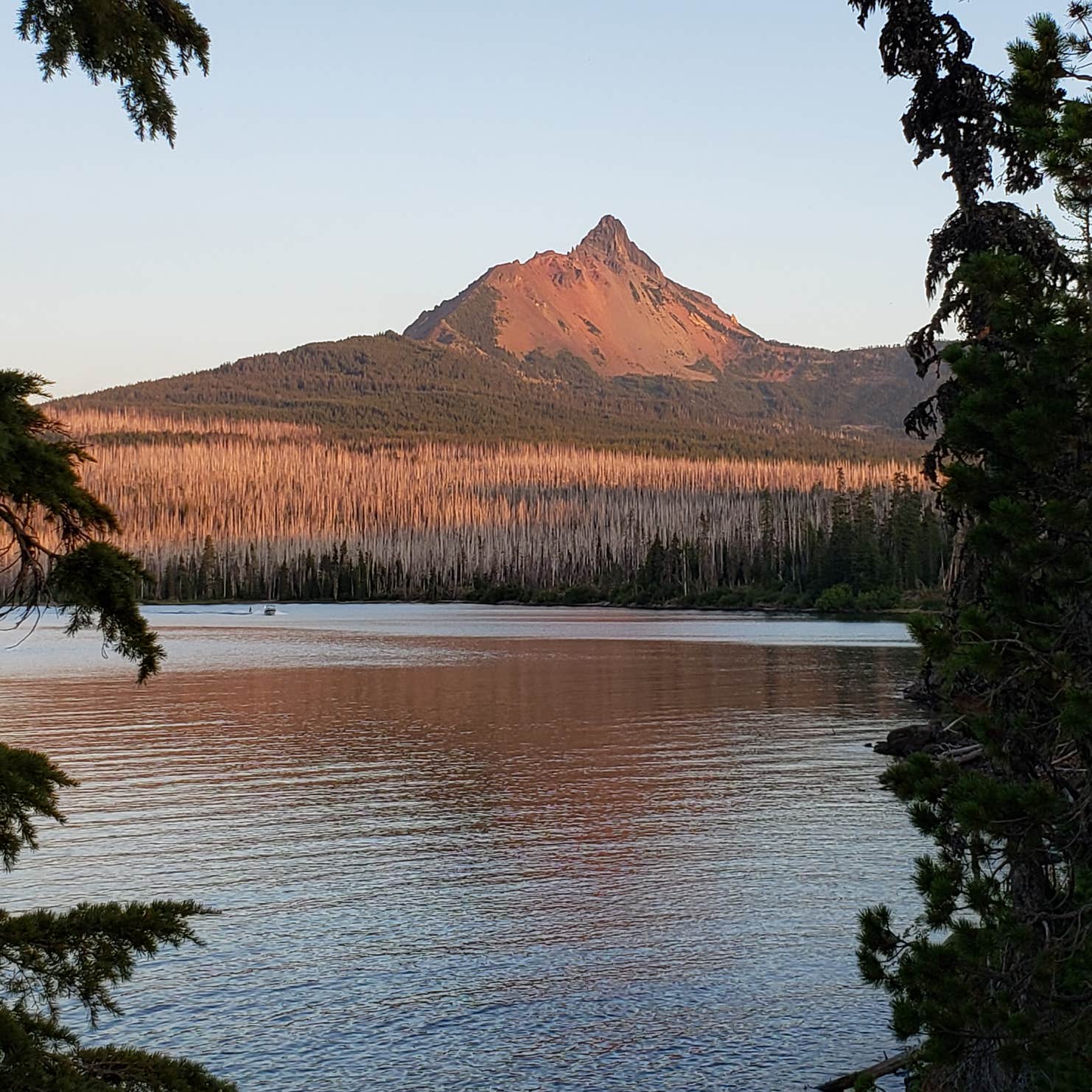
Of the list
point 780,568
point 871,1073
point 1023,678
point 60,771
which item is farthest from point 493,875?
point 780,568

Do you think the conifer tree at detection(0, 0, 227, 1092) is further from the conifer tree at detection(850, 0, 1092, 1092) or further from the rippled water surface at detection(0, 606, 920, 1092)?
the rippled water surface at detection(0, 606, 920, 1092)

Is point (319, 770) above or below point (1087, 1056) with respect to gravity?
below

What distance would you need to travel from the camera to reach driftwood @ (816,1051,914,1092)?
32.8ft

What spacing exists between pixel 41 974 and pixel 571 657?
65.7 m

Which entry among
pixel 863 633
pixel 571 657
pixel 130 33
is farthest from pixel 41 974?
pixel 863 633

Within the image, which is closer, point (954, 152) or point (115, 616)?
point (115, 616)

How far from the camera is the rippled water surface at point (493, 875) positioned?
12.9 metres

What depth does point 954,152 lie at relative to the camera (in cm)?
Answer: 1691

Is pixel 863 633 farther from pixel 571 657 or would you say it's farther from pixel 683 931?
pixel 683 931

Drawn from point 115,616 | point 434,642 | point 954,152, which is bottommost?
point 434,642

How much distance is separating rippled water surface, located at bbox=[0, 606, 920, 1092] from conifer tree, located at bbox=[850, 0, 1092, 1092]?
4.27 meters

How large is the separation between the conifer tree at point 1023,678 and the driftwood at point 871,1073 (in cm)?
100

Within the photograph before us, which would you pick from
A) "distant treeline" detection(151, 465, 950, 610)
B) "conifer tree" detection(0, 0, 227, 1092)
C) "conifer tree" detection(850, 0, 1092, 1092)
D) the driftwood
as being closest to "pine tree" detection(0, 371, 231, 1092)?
"conifer tree" detection(0, 0, 227, 1092)

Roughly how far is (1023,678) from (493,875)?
43.0 feet
